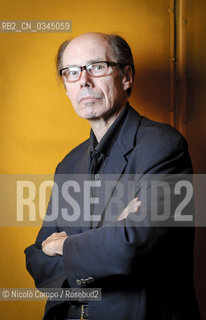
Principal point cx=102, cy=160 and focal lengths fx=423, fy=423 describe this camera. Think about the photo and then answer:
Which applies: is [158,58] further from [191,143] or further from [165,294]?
[165,294]

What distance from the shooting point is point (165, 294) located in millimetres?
1358

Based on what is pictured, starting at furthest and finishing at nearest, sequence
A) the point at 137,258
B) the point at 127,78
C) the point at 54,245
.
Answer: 1. the point at 127,78
2. the point at 54,245
3. the point at 137,258

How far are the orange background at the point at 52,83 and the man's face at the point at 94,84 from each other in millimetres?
376

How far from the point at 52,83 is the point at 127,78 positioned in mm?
447

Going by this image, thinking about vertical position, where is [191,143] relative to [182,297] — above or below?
above

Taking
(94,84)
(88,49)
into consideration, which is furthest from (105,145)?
(88,49)

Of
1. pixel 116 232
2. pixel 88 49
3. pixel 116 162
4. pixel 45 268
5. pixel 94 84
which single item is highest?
pixel 88 49

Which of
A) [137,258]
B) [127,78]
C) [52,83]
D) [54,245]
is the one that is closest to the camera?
[137,258]

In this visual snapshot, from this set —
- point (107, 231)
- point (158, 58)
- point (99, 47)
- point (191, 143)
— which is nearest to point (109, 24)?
point (158, 58)

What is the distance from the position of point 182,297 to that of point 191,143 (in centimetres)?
77

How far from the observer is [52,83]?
75.0 inches

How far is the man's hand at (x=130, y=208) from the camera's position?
4.12 feet

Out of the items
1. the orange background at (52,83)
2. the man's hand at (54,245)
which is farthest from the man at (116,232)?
the orange background at (52,83)

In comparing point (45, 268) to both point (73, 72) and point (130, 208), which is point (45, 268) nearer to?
point (130, 208)
